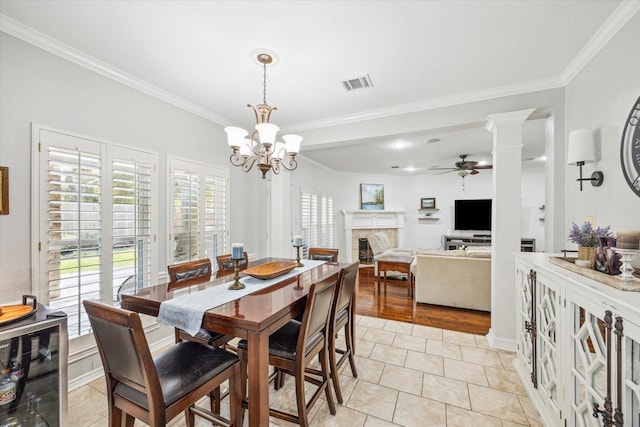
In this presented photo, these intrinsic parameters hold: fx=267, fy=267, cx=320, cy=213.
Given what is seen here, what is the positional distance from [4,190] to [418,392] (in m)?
3.29

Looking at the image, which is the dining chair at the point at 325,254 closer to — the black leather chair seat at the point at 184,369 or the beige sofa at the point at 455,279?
the beige sofa at the point at 455,279

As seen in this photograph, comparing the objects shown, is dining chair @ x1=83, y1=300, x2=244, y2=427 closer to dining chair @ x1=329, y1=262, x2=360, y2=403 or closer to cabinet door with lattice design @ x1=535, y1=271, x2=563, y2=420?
dining chair @ x1=329, y1=262, x2=360, y2=403

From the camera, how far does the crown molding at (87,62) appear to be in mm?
1844

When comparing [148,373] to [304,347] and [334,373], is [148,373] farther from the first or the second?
[334,373]

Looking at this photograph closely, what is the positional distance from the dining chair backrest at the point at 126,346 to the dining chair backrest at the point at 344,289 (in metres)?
1.18

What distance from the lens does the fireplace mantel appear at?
Result: 731 centimetres

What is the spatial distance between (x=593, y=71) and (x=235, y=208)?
3.87 m

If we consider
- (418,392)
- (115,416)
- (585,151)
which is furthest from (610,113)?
(115,416)

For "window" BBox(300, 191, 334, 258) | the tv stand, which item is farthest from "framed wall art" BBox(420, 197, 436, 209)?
"window" BBox(300, 191, 334, 258)

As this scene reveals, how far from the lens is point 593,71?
2.10 meters

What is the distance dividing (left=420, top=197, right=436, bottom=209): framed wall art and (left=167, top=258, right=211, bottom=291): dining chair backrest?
21.9ft

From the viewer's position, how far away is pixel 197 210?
316cm

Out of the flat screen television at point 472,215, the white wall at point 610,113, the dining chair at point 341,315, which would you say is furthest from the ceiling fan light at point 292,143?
the flat screen television at point 472,215

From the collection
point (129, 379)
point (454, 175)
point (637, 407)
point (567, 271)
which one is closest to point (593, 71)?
point (567, 271)
